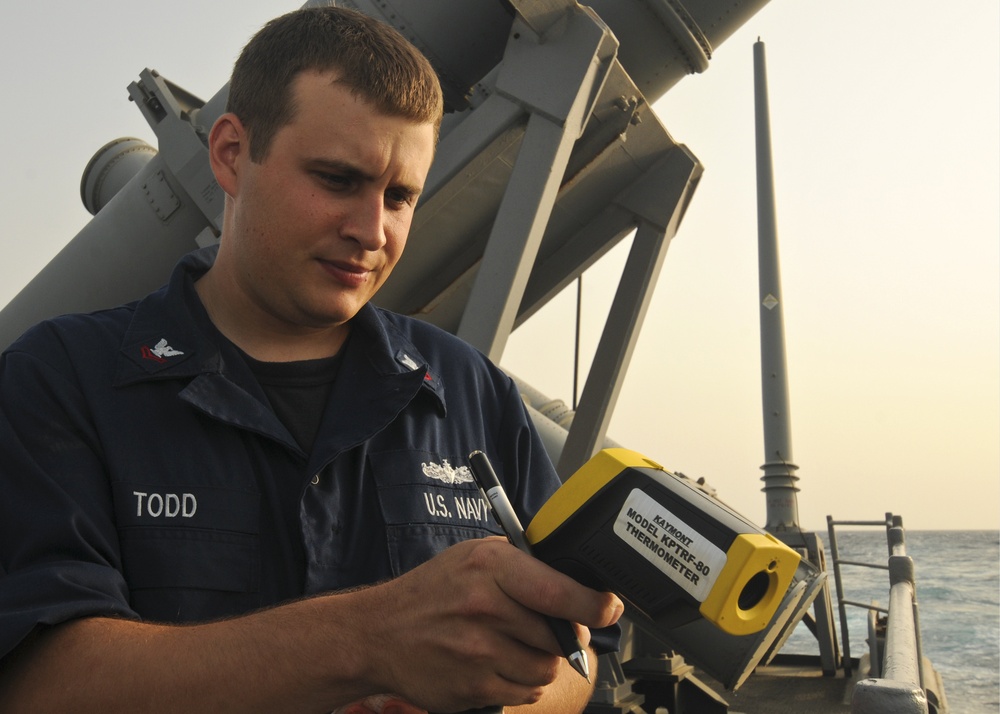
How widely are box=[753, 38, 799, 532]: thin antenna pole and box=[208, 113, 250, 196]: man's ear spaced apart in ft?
28.0

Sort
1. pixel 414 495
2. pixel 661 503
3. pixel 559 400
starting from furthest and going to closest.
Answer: pixel 559 400 < pixel 414 495 < pixel 661 503

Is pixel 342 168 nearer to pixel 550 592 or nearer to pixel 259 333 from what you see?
pixel 259 333

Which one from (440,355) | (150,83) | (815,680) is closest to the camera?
(440,355)

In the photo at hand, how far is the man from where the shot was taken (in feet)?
4.65

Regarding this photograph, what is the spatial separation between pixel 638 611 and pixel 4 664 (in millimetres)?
960

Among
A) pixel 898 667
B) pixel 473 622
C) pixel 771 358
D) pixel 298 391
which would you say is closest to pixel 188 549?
pixel 298 391

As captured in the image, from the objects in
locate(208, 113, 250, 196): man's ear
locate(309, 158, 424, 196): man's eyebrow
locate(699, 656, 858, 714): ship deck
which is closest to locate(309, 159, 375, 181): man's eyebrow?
locate(309, 158, 424, 196): man's eyebrow

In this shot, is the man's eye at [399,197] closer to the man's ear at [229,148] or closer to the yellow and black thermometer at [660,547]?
the man's ear at [229,148]

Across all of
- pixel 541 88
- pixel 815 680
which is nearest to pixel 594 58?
pixel 541 88

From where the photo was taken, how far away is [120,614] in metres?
1.49

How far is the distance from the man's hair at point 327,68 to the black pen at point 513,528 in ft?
2.40

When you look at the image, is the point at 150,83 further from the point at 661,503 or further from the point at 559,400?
the point at 661,503

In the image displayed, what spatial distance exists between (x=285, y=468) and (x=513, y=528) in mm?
527

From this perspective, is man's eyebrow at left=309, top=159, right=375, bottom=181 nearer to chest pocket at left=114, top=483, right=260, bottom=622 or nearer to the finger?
chest pocket at left=114, top=483, right=260, bottom=622
